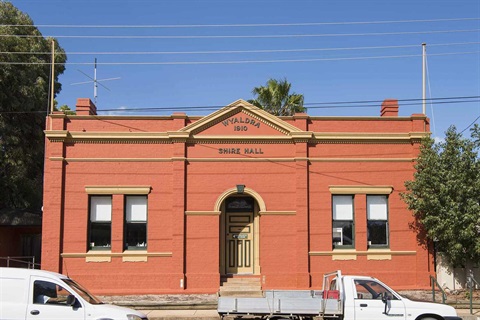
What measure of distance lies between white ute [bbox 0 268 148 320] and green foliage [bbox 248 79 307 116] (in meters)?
21.8

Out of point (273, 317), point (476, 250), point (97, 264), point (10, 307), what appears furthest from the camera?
point (97, 264)

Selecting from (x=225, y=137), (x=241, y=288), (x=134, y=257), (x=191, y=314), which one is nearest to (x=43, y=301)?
(x=191, y=314)

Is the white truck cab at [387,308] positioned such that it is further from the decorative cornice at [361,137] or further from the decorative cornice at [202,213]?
the decorative cornice at [361,137]

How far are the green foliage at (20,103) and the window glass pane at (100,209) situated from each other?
9.51 m

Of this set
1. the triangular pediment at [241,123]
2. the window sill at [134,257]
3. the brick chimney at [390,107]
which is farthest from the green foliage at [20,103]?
the brick chimney at [390,107]

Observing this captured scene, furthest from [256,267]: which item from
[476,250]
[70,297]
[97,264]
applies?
[70,297]

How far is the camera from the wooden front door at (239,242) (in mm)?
21219

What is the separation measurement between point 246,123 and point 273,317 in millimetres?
9779

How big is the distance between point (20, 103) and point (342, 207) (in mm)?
18092

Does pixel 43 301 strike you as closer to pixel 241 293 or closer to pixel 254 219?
pixel 241 293

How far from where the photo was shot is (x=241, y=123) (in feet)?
70.2

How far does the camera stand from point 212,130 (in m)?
21.3

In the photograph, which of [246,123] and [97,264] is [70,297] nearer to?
[97,264]

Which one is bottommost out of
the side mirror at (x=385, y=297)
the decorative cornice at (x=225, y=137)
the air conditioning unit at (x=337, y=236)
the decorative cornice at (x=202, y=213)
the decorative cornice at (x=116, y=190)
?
the side mirror at (x=385, y=297)
